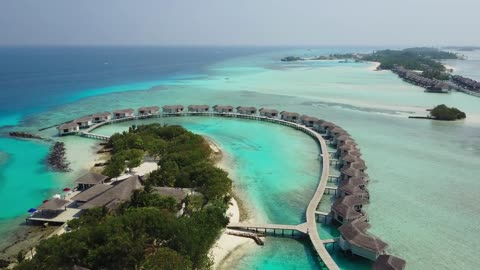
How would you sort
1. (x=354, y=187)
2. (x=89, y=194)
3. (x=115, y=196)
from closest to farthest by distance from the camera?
(x=115, y=196) < (x=89, y=194) < (x=354, y=187)

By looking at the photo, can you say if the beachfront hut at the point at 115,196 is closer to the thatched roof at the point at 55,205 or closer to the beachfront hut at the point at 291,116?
the thatched roof at the point at 55,205

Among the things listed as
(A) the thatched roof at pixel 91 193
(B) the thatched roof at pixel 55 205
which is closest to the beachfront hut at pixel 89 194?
(A) the thatched roof at pixel 91 193

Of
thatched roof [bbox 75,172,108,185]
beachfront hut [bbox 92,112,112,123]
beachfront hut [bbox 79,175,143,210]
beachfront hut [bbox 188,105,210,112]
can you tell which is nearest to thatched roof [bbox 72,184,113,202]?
beachfront hut [bbox 79,175,143,210]

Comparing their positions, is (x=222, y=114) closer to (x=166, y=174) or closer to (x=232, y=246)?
(x=166, y=174)

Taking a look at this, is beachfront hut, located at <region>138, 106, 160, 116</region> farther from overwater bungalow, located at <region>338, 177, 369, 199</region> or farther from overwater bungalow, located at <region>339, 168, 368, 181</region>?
overwater bungalow, located at <region>338, 177, 369, 199</region>

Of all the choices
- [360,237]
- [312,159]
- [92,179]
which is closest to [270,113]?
[312,159]

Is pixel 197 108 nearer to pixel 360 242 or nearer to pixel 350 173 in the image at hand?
pixel 350 173
